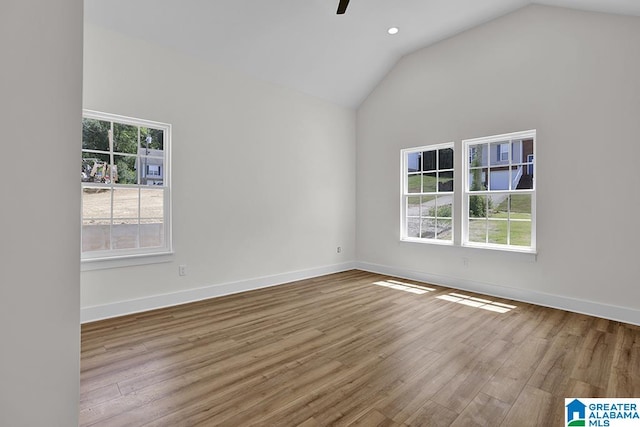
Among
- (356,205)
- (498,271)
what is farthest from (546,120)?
(356,205)

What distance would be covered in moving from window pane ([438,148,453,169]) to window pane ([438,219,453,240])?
0.85 metres

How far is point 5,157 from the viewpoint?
Answer: 0.82 m

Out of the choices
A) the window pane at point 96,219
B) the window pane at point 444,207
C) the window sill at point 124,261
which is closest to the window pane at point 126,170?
the window pane at point 96,219

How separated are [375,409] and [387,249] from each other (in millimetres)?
3787

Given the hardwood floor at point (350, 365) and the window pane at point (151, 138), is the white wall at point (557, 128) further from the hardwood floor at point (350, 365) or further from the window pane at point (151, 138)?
the window pane at point (151, 138)

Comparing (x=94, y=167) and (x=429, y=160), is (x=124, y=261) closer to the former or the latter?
(x=94, y=167)

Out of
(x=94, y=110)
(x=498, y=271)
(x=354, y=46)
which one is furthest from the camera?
(x=354, y=46)

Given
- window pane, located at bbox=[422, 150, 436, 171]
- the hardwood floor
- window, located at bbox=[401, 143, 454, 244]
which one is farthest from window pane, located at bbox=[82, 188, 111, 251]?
window pane, located at bbox=[422, 150, 436, 171]

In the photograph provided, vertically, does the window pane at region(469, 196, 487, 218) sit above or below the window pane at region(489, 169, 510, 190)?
below

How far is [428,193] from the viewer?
504 cm

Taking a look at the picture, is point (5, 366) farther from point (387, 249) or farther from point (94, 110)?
point (387, 249)

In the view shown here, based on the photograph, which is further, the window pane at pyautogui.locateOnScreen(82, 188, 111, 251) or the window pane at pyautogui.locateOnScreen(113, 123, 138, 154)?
the window pane at pyautogui.locateOnScreen(113, 123, 138, 154)

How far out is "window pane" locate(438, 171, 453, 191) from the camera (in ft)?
15.7

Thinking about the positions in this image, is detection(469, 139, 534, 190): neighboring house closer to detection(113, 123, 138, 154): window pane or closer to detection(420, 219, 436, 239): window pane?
detection(420, 219, 436, 239): window pane
